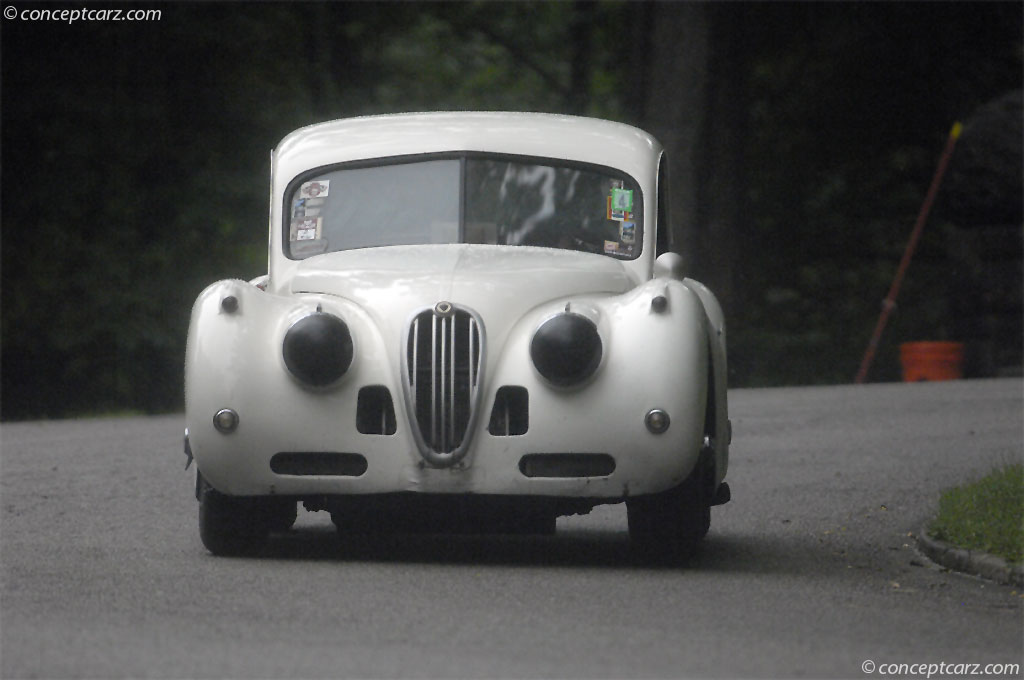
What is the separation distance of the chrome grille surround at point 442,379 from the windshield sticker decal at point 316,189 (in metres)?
1.52

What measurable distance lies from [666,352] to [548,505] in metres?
0.80

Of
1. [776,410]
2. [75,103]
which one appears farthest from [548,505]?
[75,103]

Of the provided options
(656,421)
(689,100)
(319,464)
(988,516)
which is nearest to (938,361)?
(689,100)

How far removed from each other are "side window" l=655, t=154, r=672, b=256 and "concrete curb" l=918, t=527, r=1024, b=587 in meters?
1.86

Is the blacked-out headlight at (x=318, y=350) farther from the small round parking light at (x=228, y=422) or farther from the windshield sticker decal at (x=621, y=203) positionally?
the windshield sticker decal at (x=621, y=203)

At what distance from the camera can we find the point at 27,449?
13.3 metres

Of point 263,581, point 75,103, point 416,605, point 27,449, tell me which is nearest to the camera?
point 416,605

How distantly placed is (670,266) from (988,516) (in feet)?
6.28

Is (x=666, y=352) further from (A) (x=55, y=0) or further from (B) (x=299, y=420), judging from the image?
(A) (x=55, y=0)

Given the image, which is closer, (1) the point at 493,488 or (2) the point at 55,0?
(1) the point at 493,488

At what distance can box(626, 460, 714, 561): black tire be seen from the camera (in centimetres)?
788

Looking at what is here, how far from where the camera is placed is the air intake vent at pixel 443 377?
755cm

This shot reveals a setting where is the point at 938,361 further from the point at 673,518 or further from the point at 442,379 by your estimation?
the point at 442,379

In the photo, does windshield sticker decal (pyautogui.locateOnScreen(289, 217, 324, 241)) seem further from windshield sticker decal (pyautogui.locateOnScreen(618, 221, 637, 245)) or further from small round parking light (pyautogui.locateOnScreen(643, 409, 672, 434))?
A: small round parking light (pyautogui.locateOnScreen(643, 409, 672, 434))
